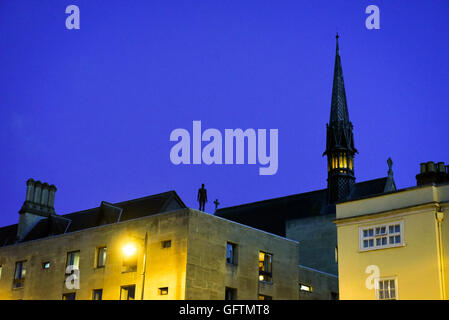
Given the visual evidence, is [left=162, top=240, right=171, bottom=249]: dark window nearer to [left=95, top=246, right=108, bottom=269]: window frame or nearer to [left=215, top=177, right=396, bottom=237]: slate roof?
[left=95, top=246, right=108, bottom=269]: window frame

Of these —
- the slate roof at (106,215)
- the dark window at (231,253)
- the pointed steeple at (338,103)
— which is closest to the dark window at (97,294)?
the dark window at (231,253)

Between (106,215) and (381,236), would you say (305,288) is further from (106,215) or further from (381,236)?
(106,215)

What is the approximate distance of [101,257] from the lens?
168 feet

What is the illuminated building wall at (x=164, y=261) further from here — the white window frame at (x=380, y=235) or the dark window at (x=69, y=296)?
the white window frame at (x=380, y=235)

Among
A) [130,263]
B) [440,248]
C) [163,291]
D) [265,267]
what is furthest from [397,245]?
[130,263]

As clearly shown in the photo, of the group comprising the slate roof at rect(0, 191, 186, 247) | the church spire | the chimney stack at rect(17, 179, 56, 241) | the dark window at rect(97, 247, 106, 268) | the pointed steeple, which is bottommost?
the dark window at rect(97, 247, 106, 268)

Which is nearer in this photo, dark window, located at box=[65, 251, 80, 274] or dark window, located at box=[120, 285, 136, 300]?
dark window, located at box=[120, 285, 136, 300]

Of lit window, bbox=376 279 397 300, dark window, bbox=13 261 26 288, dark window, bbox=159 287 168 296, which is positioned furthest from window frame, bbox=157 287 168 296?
dark window, bbox=13 261 26 288

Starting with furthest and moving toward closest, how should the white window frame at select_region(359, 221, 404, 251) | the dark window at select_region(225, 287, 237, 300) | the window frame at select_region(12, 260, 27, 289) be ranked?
the window frame at select_region(12, 260, 27, 289), the dark window at select_region(225, 287, 237, 300), the white window frame at select_region(359, 221, 404, 251)

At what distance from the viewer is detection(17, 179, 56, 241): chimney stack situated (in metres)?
71.9

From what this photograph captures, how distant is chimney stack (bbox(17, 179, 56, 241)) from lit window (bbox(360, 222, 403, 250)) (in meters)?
42.0

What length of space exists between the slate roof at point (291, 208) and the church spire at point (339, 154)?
112 centimetres
